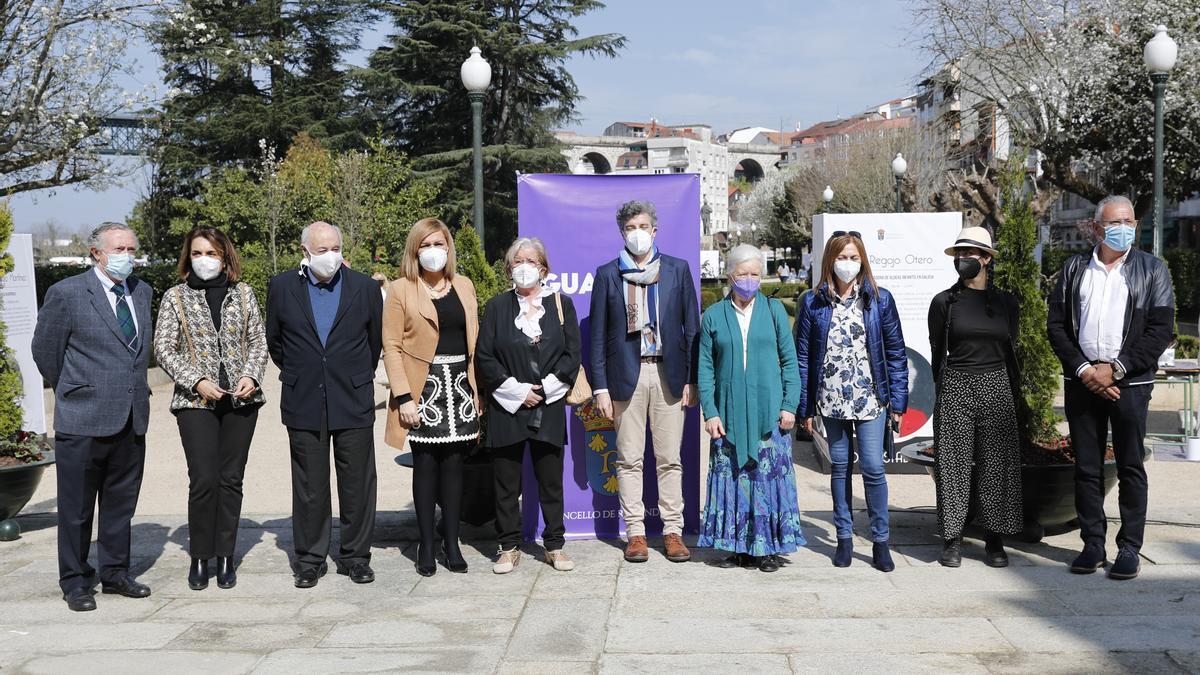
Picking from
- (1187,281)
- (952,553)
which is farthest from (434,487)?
(1187,281)

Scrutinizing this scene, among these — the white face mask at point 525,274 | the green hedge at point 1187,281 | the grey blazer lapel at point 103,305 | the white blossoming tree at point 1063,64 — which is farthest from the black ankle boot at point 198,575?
the green hedge at point 1187,281

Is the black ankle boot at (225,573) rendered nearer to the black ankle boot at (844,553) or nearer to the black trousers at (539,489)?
the black trousers at (539,489)

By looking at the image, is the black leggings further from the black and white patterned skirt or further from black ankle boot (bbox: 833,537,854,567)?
black ankle boot (bbox: 833,537,854,567)

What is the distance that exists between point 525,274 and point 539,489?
3.99 feet

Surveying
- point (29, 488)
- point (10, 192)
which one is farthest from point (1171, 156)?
point (29, 488)

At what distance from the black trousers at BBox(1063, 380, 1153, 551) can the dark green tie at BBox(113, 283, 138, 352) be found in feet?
16.1

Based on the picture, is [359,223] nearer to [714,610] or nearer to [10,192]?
[10,192]

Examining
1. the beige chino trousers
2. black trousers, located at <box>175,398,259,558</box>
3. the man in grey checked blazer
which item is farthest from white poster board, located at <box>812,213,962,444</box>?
the man in grey checked blazer

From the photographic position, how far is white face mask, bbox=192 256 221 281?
5.73 meters

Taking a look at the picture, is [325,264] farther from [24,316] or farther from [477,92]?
[24,316]

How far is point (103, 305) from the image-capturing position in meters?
5.66

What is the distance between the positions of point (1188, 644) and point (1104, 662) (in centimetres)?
48

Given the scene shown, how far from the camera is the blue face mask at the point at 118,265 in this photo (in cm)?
565

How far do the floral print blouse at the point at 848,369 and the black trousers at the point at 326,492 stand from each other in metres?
2.52
